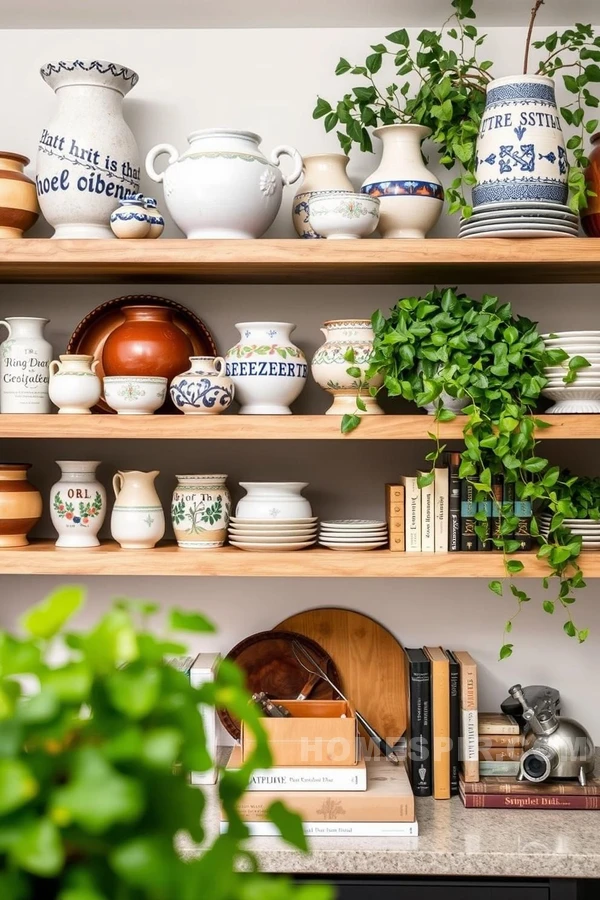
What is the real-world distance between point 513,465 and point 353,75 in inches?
37.9

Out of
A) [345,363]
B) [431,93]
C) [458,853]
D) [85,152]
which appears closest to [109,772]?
[458,853]

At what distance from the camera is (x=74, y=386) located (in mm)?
1783

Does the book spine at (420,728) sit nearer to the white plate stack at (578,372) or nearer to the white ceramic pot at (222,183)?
the white plate stack at (578,372)

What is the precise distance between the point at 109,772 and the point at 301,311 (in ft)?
5.62

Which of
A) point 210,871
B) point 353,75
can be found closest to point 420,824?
point 210,871

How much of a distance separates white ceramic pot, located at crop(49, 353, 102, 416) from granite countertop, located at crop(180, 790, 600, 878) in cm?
83

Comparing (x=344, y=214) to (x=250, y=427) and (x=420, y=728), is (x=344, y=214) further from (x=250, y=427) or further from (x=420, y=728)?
(x=420, y=728)

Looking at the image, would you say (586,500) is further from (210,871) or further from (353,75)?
(210,871)

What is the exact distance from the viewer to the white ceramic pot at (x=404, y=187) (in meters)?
1.81

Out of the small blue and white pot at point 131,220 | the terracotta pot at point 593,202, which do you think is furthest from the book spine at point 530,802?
the small blue and white pot at point 131,220

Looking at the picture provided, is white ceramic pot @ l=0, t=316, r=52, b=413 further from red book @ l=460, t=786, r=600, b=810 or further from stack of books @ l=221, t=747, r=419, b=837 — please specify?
red book @ l=460, t=786, r=600, b=810

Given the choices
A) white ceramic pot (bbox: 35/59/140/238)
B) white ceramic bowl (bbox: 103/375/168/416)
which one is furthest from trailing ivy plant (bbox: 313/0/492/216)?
white ceramic bowl (bbox: 103/375/168/416)

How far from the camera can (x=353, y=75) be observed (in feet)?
6.55

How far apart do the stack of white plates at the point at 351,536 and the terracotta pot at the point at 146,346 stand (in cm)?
46
